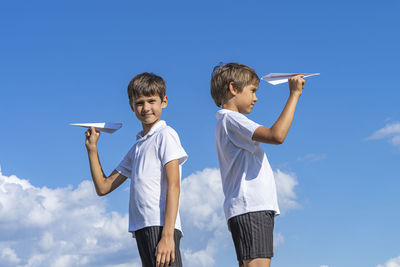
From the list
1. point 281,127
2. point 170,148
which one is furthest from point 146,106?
point 281,127

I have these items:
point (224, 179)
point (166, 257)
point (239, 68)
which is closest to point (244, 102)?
point (239, 68)

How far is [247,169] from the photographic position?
5.28 m

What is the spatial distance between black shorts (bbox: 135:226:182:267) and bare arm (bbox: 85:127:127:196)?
1.08 m

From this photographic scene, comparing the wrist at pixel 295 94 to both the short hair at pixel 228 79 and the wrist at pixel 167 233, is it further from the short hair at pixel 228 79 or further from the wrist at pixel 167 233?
the wrist at pixel 167 233

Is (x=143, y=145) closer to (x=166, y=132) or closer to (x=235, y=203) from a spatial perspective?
(x=166, y=132)

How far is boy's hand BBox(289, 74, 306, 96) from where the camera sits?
5.33 metres

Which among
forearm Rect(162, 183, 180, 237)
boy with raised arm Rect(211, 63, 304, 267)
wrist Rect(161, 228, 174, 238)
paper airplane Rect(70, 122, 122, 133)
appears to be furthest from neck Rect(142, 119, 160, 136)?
wrist Rect(161, 228, 174, 238)

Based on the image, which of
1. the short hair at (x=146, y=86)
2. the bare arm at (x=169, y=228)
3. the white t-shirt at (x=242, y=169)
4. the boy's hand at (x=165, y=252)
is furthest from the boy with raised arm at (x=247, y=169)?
the short hair at (x=146, y=86)

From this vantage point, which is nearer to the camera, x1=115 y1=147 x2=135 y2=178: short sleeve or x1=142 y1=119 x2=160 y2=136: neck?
x1=142 y1=119 x2=160 y2=136: neck

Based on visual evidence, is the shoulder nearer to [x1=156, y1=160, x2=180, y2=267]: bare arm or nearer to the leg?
[x1=156, y1=160, x2=180, y2=267]: bare arm

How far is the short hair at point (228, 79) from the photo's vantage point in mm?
5770

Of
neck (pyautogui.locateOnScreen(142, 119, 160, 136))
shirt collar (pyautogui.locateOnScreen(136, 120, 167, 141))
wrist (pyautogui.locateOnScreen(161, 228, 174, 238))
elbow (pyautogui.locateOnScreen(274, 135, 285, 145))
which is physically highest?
neck (pyautogui.locateOnScreen(142, 119, 160, 136))

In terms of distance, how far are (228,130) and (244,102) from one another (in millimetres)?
440

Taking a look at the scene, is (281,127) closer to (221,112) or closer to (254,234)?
(221,112)
